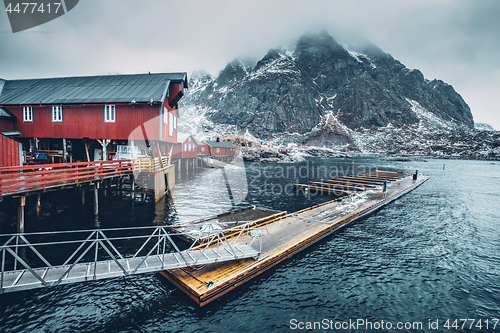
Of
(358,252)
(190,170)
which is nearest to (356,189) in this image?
(358,252)

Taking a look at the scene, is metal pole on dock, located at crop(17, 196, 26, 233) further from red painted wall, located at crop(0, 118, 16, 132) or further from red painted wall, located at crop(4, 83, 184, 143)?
red painted wall, located at crop(0, 118, 16, 132)

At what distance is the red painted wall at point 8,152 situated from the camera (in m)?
19.0

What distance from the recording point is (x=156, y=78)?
86.2 feet

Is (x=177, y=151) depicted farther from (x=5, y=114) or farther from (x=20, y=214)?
(x=20, y=214)

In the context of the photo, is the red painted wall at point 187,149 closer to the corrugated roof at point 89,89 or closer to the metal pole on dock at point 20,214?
the corrugated roof at point 89,89

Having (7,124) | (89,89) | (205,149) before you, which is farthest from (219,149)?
(7,124)

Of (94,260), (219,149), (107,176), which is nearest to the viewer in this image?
(94,260)

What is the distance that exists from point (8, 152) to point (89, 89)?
9.50 meters

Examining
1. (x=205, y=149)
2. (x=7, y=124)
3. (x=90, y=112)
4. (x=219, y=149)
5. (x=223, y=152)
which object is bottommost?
(x=223, y=152)

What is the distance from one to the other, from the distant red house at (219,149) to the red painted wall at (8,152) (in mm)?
73210

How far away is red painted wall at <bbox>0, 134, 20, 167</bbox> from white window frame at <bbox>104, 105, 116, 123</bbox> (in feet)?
24.5

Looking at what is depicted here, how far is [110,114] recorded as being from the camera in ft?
76.0

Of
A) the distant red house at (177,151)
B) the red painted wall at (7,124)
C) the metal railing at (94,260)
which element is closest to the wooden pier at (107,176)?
the metal railing at (94,260)

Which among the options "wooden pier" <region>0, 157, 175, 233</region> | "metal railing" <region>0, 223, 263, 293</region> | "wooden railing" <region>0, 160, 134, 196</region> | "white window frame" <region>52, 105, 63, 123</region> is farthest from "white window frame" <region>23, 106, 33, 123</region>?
"metal railing" <region>0, 223, 263, 293</region>
